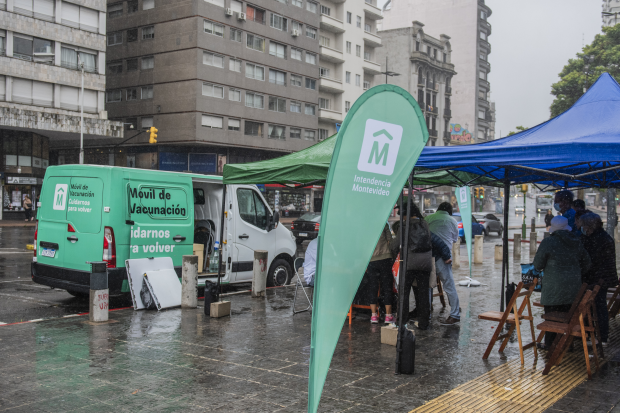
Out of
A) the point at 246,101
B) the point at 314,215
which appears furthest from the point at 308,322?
→ the point at 246,101

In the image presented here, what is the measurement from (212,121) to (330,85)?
17277mm

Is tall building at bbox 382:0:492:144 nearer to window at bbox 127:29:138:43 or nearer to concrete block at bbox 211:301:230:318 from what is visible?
window at bbox 127:29:138:43

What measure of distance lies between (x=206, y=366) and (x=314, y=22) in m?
53.0

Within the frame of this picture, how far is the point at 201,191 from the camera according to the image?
11.7 meters

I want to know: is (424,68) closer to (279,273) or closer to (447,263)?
(279,273)

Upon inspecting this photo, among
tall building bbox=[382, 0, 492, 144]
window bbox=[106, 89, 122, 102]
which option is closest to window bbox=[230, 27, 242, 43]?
window bbox=[106, 89, 122, 102]

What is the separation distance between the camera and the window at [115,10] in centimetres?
4756

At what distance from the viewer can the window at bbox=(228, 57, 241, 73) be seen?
1824 inches

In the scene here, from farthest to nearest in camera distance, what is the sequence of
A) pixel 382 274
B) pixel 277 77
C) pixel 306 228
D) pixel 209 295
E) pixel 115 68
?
1. pixel 277 77
2. pixel 115 68
3. pixel 306 228
4. pixel 209 295
5. pixel 382 274

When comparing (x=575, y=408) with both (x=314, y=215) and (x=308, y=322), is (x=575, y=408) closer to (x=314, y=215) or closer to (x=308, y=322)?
(x=308, y=322)

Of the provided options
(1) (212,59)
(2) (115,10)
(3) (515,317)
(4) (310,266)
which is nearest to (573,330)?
(3) (515,317)

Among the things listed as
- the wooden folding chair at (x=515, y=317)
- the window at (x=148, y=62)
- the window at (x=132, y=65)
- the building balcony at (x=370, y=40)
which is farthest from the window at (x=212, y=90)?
→ the wooden folding chair at (x=515, y=317)

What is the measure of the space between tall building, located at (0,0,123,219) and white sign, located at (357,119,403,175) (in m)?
35.7

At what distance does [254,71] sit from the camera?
48844mm
